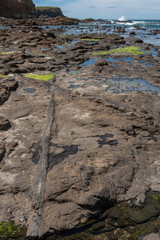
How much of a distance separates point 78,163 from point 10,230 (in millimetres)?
1747

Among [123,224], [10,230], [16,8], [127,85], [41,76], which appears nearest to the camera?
[10,230]

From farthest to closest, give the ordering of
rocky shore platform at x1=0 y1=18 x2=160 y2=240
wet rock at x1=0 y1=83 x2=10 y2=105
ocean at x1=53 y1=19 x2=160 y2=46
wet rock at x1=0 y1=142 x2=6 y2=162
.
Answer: ocean at x1=53 y1=19 x2=160 y2=46, wet rock at x1=0 y1=83 x2=10 y2=105, wet rock at x1=0 y1=142 x2=6 y2=162, rocky shore platform at x1=0 y1=18 x2=160 y2=240

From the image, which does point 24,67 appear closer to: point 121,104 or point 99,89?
point 99,89

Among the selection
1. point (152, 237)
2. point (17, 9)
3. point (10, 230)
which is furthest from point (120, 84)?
point (17, 9)

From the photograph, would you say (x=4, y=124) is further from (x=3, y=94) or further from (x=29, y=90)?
(x=29, y=90)

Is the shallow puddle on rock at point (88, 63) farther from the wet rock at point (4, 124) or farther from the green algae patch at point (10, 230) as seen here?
the green algae patch at point (10, 230)

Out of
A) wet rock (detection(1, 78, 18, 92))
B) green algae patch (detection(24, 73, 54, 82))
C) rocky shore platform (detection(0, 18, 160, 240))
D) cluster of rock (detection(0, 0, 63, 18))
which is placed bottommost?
rocky shore platform (detection(0, 18, 160, 240))

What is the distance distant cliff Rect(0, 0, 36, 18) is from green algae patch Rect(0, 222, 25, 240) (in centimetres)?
7180

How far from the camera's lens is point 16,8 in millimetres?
66938

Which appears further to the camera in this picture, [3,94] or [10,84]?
[10,84]

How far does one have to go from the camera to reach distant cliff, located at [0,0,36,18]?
62.8 m

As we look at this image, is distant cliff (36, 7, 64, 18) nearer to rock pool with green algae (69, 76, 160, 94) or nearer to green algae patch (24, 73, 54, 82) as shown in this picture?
green algae patch (24, 73, 54, 82)

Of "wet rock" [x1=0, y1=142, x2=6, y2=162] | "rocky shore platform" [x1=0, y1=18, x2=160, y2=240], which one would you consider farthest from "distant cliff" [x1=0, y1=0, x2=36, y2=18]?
"wet rock" [x1=0, y1=142, x2=6, y2=162]

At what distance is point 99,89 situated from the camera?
8273 millimetres
